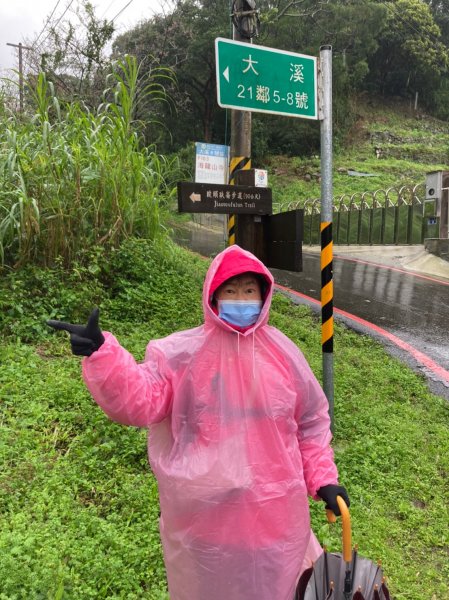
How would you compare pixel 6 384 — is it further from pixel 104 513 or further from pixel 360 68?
pixel 360 68

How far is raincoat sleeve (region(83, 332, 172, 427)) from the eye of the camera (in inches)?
58.5

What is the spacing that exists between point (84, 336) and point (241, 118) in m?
3.68

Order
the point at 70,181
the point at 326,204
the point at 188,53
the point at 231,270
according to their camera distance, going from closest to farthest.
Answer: the point at 231,270, the point at 326,204, the point at 70,181, the point at 188,53

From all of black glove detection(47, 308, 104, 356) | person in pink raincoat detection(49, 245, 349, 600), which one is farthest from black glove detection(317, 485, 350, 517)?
black glove detection(47, 308, 104, 356)

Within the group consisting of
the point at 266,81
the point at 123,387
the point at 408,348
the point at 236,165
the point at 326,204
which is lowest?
the point at 408,348

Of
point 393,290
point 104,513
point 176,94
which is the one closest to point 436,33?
point 176,94

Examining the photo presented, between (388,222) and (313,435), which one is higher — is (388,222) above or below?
above

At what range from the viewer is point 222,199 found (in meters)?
3.75

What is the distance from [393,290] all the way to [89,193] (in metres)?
6.39

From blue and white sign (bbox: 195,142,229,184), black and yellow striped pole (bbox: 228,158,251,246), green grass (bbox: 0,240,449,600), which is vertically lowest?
green grass (bbox: 0,240,449,600)

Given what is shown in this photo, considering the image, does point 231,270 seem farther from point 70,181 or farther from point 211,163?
point 211,163

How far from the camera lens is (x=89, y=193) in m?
5.00

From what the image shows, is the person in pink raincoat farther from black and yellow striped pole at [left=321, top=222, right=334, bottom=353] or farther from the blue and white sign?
the blue and white sign

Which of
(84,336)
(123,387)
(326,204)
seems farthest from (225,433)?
(326,204)
